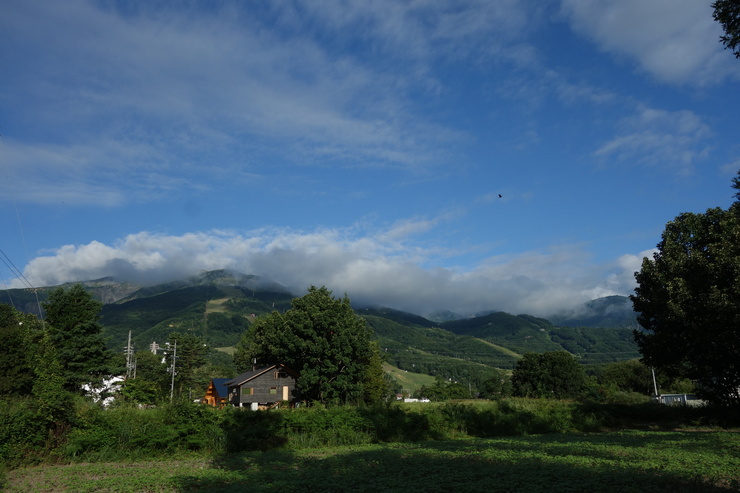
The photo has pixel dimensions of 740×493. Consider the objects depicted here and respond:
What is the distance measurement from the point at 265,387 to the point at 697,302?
52227 millimetres

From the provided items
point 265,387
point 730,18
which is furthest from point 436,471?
point 265,387

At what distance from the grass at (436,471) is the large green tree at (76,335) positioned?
105 feet

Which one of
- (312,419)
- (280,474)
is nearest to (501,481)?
(280,474)

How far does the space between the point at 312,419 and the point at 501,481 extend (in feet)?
40.1

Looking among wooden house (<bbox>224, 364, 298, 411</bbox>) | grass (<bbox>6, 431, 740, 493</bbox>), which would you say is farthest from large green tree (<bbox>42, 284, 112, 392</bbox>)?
grass (<bbox>6, 431, 740, 493</bbox>)

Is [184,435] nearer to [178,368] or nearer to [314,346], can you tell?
[314,346]

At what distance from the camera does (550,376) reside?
276ft

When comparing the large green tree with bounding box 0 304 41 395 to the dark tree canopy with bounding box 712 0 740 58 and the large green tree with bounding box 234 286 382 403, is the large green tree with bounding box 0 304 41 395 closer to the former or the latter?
the large green tree with bounding box 234 286 382 403

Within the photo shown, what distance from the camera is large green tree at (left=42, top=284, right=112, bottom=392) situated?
42.2 meters

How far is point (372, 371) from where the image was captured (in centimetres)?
6381

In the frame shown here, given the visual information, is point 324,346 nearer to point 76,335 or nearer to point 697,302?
point 76,335

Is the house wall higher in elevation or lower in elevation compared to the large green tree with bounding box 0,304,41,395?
lower

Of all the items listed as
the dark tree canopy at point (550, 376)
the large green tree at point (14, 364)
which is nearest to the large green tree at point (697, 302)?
the large green tree at point (14, 364)

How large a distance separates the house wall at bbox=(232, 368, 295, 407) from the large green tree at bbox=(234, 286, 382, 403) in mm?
5676
